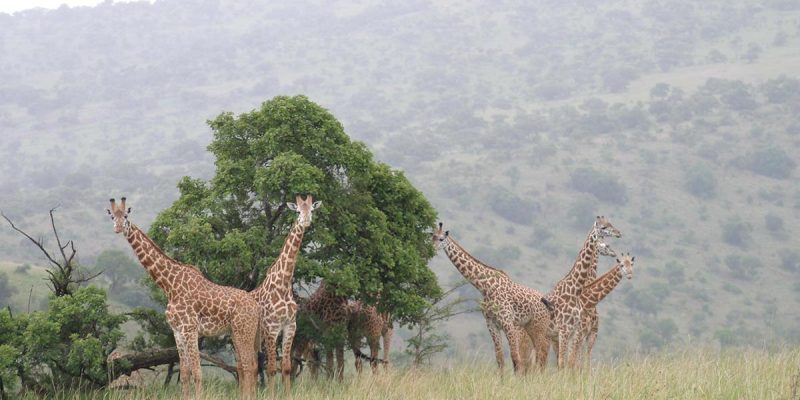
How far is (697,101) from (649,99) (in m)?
19.7

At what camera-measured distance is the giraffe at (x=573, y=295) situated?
63.5 ft

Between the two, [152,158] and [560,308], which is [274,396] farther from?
[152,158]

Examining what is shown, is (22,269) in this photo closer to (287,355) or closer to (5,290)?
(5,290)

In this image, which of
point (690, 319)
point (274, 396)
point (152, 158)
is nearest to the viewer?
point (274, 396)

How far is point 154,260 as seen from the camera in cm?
1644

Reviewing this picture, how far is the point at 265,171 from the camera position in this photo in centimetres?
1900

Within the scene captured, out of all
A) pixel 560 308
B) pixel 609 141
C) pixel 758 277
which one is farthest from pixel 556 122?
pixel 560 308

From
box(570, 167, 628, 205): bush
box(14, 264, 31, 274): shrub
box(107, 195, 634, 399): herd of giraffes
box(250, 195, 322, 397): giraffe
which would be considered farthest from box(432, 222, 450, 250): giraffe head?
box(570, 167, 628, 205): bush

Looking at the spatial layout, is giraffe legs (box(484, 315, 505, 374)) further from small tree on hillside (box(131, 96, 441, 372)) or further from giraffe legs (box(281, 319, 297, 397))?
giraffe legs (box(281, 319, 297, 397))

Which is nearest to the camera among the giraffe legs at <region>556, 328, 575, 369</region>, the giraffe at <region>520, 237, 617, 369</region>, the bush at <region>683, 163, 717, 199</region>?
the giraffe legs at <region>556, 328, 575, 369</region>

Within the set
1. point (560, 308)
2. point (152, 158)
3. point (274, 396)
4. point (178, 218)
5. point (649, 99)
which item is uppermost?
point (649, 99)

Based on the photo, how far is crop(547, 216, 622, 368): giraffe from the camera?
1936 centimetres

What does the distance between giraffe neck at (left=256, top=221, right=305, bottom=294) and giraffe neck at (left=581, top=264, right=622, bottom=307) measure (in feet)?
21.1

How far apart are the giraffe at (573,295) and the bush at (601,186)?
383 ft
